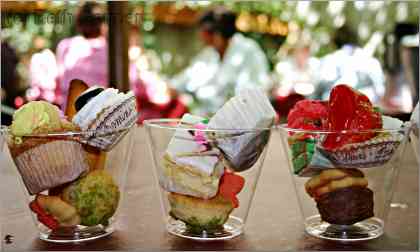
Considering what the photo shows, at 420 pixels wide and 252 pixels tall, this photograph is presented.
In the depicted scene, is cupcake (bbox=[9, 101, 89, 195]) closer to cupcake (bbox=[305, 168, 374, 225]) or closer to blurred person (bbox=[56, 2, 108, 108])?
cupcake (bbox=[305, 168, 374, 225])

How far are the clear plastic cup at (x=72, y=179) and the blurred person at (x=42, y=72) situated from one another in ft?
6.66

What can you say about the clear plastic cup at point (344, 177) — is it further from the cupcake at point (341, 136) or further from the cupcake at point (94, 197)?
the cupcake at point (94, 197)

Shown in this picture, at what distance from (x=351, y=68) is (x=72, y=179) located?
261cm

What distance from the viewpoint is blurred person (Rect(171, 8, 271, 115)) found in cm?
278

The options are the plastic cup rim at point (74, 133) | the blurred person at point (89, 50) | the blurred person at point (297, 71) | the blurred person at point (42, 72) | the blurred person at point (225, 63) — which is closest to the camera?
the plastic cup rim at point (74, 133)

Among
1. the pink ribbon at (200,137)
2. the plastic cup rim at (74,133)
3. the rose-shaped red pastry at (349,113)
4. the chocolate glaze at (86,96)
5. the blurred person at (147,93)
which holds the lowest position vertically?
the blurred person at (147,93)

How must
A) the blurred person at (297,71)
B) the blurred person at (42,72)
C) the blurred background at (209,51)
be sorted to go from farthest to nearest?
the blurred person at (297,71) → the blurred person at (42,72) → the blurred background at (209,51)

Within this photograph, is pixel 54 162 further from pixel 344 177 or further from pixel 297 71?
pixel 297 71

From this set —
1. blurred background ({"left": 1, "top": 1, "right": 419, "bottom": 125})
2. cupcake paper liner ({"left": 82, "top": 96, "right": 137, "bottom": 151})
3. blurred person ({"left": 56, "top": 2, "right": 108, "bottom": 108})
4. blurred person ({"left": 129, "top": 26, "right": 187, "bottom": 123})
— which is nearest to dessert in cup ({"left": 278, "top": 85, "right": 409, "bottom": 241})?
cupcake paper liner ({"left": 82, "top": 96, "right": 137, "bottom": 151})

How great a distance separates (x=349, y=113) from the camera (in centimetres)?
49

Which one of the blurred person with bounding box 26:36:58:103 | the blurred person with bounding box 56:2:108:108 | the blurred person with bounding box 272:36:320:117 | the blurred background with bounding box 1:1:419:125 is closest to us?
the blurred person with bounding box 56:2:108:108

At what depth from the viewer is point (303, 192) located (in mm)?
525

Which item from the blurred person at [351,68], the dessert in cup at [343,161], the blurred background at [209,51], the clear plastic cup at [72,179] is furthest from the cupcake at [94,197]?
the blurred person at [351,68]

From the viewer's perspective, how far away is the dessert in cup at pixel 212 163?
0.48 metres
